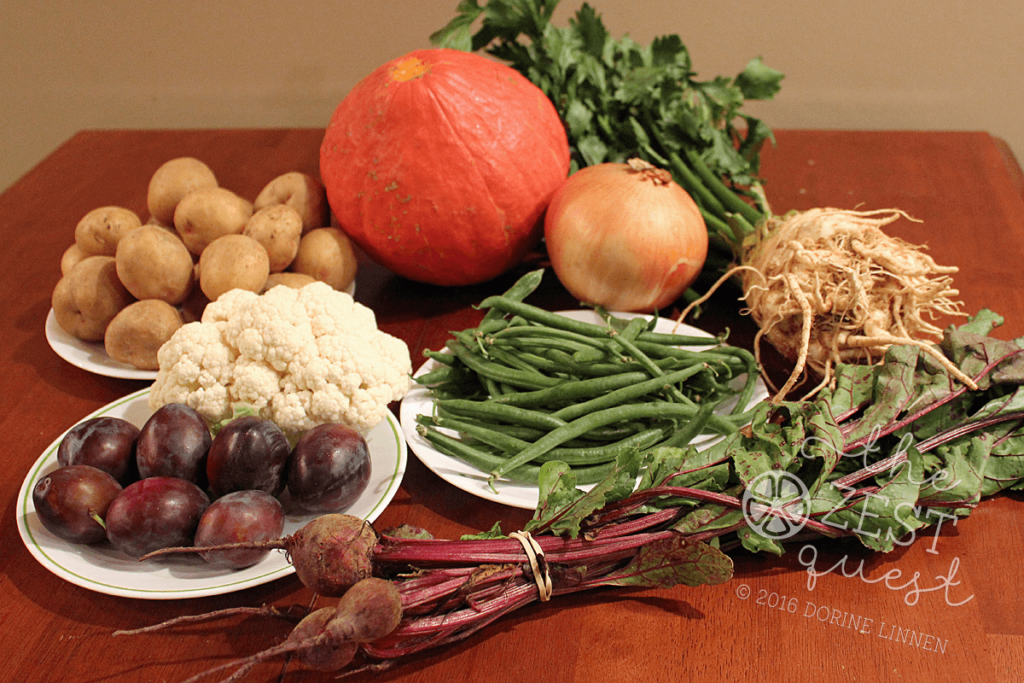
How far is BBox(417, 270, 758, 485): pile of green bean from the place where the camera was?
1.13m

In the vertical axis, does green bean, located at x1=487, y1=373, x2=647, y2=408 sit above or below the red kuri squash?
below

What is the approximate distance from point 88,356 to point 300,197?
0.50 metres

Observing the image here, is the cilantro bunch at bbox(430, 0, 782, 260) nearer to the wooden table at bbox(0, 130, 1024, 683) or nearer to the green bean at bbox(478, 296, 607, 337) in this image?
the green bean at bbox(478, 296, 607, 337)

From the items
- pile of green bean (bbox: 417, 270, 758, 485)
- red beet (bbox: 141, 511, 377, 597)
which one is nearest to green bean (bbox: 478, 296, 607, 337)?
pile of green bean (bbox: 417, 270, 758, 485)

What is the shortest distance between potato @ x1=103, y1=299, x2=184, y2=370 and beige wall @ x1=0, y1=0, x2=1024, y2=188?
2.01 m

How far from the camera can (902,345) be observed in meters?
1.14

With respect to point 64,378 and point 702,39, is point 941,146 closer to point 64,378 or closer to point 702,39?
point 702,39

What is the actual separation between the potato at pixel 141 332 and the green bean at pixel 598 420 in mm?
651

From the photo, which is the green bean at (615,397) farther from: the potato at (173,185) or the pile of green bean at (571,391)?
the potato at (173,185)

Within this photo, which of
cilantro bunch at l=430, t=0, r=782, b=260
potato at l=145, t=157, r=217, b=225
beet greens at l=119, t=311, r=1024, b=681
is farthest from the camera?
cilantro bunch at l=430, t=0, r=782, b=260

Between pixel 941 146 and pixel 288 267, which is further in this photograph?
pixel 941 146

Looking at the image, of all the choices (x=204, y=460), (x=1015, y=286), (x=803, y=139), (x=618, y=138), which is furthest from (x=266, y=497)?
(x=803, y=139)

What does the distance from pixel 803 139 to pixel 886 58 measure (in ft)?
3.00

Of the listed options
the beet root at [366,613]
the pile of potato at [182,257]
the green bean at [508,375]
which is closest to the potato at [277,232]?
the pile of potato at [182,257]
